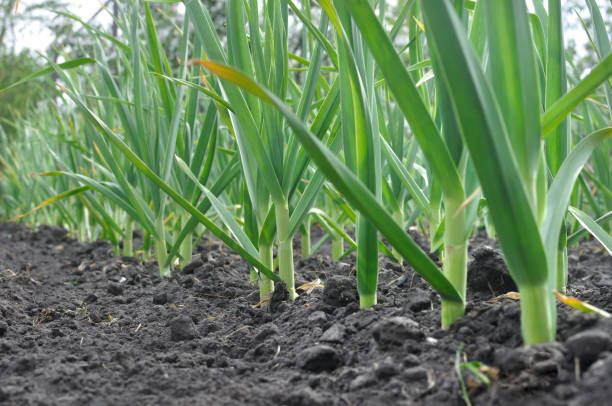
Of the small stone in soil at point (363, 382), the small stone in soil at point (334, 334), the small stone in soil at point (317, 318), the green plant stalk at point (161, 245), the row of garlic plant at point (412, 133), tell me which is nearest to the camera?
the row of garlic plant at point (412, 133)

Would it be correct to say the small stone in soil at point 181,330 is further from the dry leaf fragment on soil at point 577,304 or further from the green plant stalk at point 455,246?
the dry leaf fragment on soil at point 577,304

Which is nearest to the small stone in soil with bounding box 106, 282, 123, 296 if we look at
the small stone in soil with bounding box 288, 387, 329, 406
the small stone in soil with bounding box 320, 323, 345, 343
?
the small stone in soil with bounding box 320, 323, 345, 343

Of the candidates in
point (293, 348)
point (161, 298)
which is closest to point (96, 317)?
point (161, 298)

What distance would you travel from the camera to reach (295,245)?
2273 mm

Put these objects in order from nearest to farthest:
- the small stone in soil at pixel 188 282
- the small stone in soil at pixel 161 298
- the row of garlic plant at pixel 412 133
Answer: the row of garlic plant at pixel 412 133
the small stone in soil at pixel 161 298
the small stone in soil at pixel 188 282

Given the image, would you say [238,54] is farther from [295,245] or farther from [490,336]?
[295,245]

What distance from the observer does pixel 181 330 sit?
0.91m

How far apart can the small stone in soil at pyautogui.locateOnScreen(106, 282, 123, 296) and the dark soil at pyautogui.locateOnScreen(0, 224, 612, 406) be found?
0.8 inches

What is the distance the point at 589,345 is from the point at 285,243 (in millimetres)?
586

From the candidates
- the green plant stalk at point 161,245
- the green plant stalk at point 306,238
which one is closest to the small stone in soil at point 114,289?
the green plant stalk at point 161,245

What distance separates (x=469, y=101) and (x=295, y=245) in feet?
5.96

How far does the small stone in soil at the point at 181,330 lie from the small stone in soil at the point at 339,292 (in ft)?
0.80

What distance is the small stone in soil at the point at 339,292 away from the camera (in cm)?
91

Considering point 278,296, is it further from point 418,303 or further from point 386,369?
point 386,369
